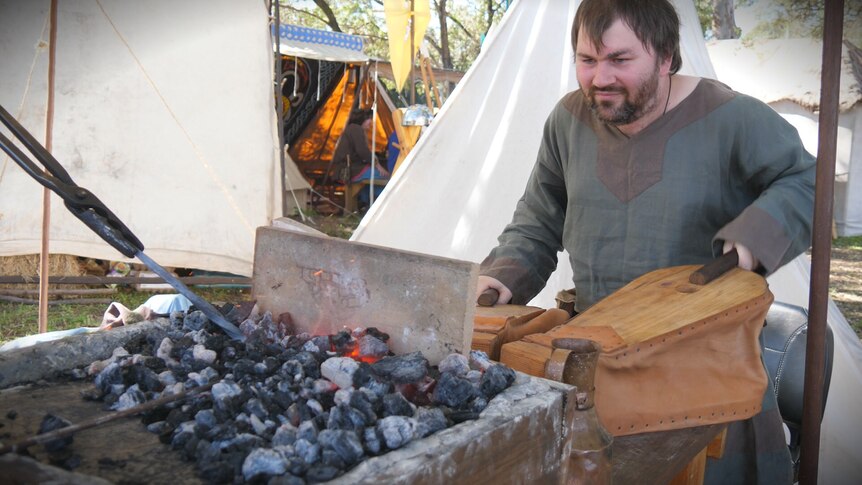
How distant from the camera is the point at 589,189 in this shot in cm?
193

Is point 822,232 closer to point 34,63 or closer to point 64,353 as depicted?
point 64,353

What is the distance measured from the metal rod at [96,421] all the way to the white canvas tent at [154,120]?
3879 millimetres

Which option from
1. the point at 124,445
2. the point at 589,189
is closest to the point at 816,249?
the point at 589,189

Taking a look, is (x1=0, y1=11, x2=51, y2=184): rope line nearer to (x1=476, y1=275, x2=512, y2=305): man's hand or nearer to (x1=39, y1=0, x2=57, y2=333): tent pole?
(x1=39, y1=0, x2=57, y2=333): tent pole

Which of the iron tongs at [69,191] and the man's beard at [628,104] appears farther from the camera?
the man's beard at [628,104]

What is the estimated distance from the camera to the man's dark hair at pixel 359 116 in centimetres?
872

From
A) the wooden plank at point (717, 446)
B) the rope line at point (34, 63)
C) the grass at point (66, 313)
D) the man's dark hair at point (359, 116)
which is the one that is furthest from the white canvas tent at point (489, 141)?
the man's dark hair at point (359, 116)

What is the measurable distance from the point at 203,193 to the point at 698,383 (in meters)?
4.04

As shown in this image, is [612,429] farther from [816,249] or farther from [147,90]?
[147,90]

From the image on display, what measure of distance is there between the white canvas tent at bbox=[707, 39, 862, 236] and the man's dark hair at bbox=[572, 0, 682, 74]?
682 cm

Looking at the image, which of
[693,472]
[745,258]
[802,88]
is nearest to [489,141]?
[745,258]

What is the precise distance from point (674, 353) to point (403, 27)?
4158 mm

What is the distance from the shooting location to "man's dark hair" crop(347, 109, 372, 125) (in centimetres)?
872

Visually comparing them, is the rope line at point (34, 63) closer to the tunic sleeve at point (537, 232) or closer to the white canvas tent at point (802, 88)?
the tunic sleeve at point (537, 232)
